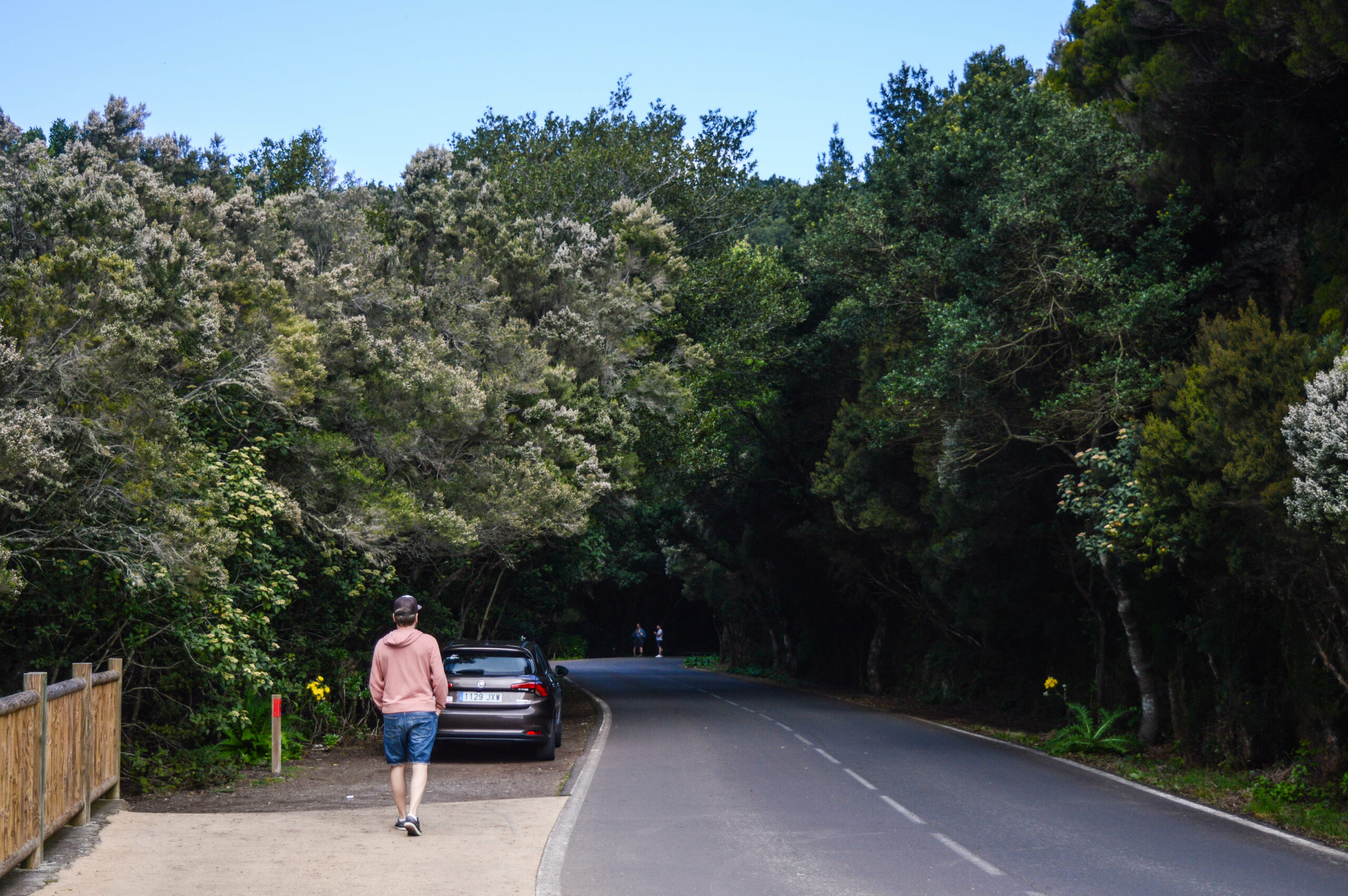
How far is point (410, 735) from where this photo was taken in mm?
9219

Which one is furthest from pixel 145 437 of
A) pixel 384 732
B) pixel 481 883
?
pixel 481 883

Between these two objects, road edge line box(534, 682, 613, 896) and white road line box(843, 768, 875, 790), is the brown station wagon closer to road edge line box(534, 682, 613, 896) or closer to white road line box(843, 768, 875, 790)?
road edge line box(534, 682, 613, 896)

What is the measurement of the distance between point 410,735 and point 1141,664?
12749mm

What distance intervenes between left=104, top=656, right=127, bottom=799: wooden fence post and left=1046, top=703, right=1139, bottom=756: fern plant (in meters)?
12.8

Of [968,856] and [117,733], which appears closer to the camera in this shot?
[968,856]

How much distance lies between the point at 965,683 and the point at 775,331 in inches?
395

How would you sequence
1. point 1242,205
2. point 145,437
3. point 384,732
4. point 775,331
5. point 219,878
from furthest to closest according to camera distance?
point 775,331 → point 1242,205 → point 145,437 → point 384,732 → point 219,878

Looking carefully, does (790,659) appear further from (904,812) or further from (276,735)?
(904,812)

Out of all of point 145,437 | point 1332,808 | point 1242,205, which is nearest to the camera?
point 145,437

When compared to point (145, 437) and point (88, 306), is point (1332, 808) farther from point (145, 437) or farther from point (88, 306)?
point (88, 306)

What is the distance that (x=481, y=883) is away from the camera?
7508 millimetres

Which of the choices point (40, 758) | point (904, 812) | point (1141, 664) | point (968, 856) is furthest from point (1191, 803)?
point (40, 758)

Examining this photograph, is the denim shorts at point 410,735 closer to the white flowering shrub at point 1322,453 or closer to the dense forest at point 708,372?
the dense forest at point 708,372

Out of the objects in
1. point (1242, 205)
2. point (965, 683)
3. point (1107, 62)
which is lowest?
point (965, 683)
